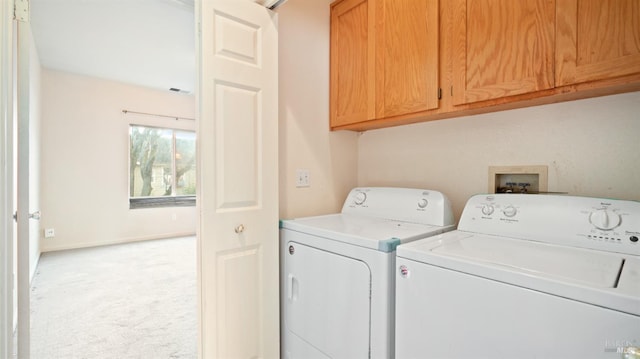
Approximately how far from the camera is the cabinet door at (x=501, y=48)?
3.89ft

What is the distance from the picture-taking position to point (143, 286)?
3080 millimetres

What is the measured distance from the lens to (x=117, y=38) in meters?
3.37

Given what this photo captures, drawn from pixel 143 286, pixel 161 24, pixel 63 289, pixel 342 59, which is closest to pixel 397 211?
pixel 342 59

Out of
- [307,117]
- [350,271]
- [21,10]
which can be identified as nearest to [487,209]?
[350,271]

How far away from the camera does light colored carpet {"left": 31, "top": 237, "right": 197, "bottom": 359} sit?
2018mm

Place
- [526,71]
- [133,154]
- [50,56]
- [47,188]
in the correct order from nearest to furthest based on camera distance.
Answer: [526,71]
[50,56]
[47,188]
[133,154]

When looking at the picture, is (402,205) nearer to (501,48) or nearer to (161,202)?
(501,48)

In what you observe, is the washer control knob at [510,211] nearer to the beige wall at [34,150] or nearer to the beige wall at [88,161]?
the beige wall at [34,150]

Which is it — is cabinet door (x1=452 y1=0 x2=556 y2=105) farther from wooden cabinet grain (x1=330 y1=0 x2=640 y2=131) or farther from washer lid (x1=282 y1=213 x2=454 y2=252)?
washer lid (x1=282 y1=213 x2=454 y2=252)

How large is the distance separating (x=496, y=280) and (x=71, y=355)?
252 centimetres

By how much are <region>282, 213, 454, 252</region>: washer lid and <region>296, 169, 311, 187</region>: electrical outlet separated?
25cm

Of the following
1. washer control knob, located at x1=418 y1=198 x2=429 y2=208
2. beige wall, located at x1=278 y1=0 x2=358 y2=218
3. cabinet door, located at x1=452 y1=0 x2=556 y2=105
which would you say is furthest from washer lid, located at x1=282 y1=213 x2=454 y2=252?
cabinet door, located at x1=452 y1=0 x2=556 y2=105

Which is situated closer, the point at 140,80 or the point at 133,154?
the point at 140,80

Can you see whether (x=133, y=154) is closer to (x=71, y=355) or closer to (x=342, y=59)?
(x=71, y=355)
